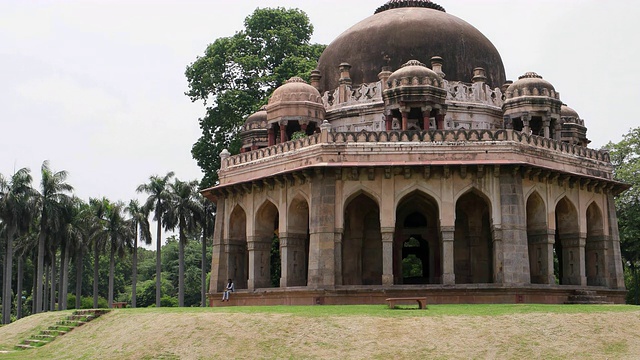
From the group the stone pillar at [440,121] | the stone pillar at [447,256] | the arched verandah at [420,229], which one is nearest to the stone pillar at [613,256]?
the arched verandah at [420,229]

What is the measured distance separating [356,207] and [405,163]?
11.5ft

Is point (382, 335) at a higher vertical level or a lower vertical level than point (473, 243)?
lower

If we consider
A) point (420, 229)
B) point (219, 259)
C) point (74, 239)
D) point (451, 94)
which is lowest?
point (219, 259)

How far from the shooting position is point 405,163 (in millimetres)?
A: 25297

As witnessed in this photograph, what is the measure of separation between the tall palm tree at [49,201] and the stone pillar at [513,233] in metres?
26.6

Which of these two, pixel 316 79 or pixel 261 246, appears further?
pixel 316 79

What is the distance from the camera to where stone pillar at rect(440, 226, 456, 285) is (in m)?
24.8

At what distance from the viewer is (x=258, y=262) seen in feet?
93.7

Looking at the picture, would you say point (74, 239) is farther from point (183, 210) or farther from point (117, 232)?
point (183, 210)

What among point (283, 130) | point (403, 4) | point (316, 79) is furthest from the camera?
point (403, 4)

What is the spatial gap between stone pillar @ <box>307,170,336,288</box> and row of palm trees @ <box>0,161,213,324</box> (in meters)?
19.3

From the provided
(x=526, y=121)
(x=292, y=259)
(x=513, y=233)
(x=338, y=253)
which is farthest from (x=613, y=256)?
(x=292, y=259)

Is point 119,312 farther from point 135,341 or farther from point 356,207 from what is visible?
point 356,207

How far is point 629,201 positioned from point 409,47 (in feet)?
46.5
